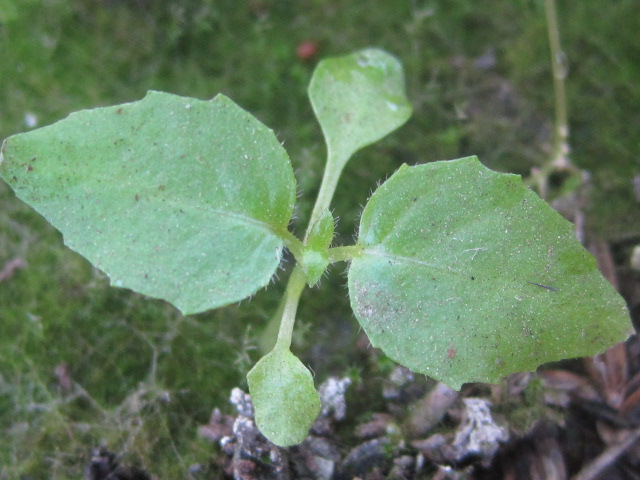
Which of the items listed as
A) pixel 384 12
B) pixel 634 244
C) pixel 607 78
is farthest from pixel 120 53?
pixel 634 244

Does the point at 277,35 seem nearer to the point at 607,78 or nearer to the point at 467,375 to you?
the point at 607,78

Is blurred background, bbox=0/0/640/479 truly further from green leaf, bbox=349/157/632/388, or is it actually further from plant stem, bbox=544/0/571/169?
green leaf, bbox=349/157/632/388

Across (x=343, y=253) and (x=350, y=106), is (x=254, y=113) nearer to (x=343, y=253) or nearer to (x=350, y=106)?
(x=350, y=106)

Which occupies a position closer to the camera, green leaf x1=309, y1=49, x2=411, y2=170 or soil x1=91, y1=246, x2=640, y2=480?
soil x1=91, y1=246, x2=640, y2=480

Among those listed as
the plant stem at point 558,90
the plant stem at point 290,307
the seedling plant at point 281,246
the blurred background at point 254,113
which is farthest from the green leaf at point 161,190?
the plant stem at point 558,90

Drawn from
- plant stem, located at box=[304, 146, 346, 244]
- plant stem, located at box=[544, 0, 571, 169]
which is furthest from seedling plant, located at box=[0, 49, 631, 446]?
plant stem, located at box=[544, 0, 571, 169]

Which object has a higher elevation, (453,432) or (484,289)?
(484,289)


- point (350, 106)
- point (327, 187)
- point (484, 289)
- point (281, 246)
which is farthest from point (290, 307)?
point (350, 106)
